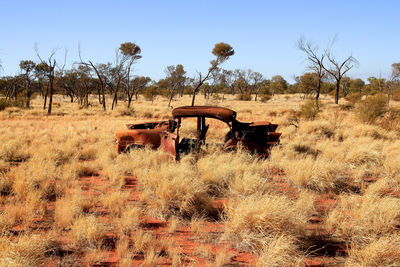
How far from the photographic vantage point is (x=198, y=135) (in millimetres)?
8320

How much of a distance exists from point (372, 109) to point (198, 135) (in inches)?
520

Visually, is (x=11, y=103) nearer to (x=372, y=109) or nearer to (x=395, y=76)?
(x=372, y=109)

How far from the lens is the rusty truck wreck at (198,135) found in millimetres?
7761

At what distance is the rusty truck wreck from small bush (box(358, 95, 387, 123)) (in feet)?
Result: 36.3

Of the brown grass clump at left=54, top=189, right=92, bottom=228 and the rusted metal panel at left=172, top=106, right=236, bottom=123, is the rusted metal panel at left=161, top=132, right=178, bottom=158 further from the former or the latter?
the brown grass clump at left=54, top=189, right=92, bottom=228

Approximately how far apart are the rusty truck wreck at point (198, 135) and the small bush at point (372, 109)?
1108 centimetres

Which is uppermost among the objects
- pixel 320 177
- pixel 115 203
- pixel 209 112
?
pixel 209 112

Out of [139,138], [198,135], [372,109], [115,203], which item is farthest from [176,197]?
[372,109]

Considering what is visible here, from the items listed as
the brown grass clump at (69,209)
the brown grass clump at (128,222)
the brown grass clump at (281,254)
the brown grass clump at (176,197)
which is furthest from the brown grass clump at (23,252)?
the brown grass clump at (281,254)

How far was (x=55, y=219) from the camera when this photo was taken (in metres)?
4.58

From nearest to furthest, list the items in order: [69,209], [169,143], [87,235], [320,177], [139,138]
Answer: [87,235]
[69,209]
[320,177]
[169,143]
[139,138]

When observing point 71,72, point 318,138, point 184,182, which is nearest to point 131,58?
point 71,72

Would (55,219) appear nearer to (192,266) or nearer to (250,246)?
(192,266)

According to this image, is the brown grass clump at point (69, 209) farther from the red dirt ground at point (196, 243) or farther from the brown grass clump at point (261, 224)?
the brown grass clump at point (261, 224)
